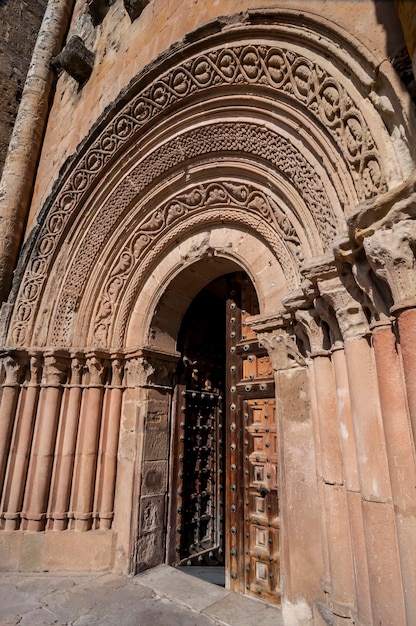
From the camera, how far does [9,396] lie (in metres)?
3.71

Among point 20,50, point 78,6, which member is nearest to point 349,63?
point 78,6

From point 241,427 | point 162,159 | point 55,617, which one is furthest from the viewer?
point 162,159

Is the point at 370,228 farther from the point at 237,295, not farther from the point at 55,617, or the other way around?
the point at 55,617

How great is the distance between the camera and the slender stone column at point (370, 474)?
1.52 meters

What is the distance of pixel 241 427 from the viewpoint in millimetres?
3256

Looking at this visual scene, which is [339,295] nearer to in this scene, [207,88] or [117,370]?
[207,88]

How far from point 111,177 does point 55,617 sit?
361 centimetres

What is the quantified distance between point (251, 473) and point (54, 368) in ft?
6.97

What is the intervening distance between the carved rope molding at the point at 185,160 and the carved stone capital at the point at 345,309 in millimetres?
311

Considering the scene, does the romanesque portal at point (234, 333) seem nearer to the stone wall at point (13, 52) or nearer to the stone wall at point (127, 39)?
the stone wall at point (127, 39)

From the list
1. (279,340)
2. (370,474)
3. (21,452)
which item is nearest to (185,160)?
(279,340)

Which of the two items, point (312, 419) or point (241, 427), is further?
point (241, 427)

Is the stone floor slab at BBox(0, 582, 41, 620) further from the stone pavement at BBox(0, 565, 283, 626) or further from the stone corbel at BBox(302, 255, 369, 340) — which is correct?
the stone corbel at BBox(302, 255, 369, 340)

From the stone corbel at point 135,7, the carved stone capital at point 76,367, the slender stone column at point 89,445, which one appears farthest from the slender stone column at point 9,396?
the stone corbel at point 135,7
